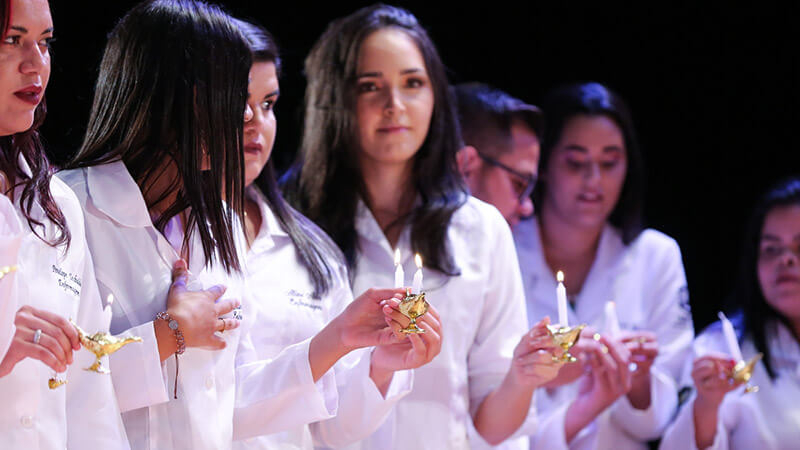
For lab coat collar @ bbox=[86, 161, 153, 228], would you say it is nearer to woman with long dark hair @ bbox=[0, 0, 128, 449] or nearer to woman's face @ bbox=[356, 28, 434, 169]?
woman with long dark hair @ bbox=[0, 0, 128, 449]

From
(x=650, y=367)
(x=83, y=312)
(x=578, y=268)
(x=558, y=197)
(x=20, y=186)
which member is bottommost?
(x=650, y=367)

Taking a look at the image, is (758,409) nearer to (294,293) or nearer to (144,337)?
(294,293)

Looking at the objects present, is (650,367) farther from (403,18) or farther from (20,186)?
(20,186)

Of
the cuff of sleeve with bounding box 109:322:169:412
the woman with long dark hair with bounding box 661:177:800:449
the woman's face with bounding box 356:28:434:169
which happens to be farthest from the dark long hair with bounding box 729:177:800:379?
the cuff of sleeve with bounding box 109:322:169:412

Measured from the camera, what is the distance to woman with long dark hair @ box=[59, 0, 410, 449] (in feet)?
6.93

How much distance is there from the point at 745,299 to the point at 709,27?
1.38 m

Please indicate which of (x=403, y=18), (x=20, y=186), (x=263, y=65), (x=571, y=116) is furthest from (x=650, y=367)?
(x=20, y=186)

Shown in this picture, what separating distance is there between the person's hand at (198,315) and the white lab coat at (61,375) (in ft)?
0.50

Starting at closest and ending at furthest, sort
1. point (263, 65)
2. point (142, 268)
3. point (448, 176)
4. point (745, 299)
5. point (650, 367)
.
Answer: point (142, 268) < point (263, 65) < point (448, 176) < point (650, 367) < point (745, 299)

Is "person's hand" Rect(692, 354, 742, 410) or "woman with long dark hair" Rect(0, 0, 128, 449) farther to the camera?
"person's hand" Rect(692, 354, 742, 410)

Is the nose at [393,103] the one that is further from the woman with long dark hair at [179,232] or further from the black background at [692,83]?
the black background at [692,83]

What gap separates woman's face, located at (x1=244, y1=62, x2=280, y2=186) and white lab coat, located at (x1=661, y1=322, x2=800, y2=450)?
209cm

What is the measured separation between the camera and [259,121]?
2613 mm

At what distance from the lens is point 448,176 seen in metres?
3.09
